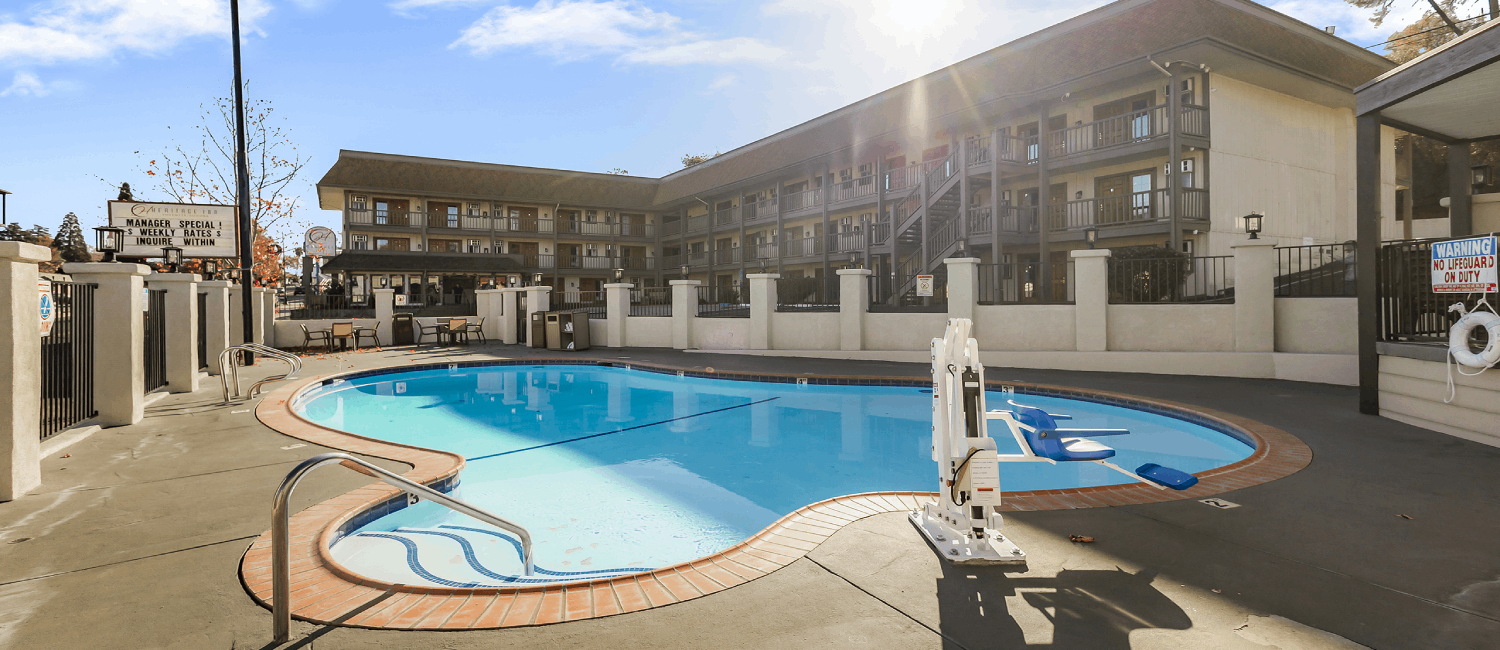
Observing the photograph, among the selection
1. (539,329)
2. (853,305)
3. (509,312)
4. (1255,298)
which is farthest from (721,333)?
(1255,298)

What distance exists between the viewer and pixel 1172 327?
427 inches

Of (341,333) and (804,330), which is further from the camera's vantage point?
(341,333)

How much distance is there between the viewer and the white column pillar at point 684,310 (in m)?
16.6

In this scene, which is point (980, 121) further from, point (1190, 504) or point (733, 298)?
point (1190, 504)

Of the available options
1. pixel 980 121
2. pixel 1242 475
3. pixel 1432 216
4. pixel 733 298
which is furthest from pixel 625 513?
pixel 1432 216

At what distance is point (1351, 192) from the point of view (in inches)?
725

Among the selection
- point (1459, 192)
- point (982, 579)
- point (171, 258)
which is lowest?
point (982, 579)

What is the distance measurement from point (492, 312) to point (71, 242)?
47.8m

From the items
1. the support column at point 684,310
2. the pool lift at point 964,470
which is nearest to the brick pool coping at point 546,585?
the pool lift at point 964,470

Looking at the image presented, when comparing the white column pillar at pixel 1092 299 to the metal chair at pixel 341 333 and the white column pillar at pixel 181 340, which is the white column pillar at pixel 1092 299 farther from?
the metal chair at pixel 341 333

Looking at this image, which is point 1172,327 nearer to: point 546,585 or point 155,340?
point 546,585

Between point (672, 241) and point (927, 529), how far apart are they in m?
36.3

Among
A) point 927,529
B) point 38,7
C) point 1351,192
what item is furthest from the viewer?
point 1351,192

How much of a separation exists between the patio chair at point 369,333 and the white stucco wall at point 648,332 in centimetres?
768
